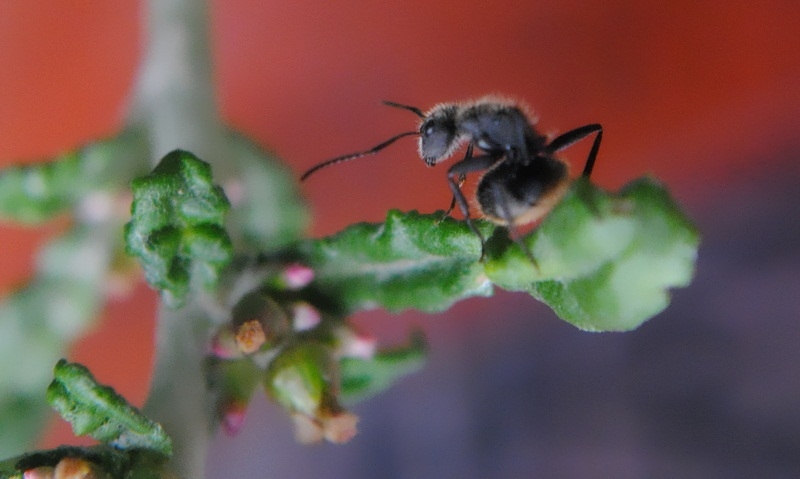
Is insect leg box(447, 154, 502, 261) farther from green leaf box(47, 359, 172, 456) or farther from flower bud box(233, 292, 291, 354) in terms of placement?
green leaf box(47, 359, 172, 456)

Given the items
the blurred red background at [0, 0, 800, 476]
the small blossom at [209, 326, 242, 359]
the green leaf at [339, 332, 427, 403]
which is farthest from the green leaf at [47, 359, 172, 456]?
the blurred red background at [0, 0, 800, 476]

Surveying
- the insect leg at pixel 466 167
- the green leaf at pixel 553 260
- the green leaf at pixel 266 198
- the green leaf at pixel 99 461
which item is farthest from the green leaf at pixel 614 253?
the green leaf at pixel 266 198

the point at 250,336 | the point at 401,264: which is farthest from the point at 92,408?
the point at 401,264

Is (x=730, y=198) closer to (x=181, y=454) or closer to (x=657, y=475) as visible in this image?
(x=657, y=475)

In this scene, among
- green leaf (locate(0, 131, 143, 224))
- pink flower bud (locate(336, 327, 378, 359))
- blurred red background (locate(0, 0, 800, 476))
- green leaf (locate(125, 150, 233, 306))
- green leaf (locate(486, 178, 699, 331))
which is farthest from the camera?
blurred red background (locate(0, 0, 800, 476))

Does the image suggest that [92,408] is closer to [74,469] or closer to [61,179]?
[74,469]

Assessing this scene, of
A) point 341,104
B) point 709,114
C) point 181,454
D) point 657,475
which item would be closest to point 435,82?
point 341,104
